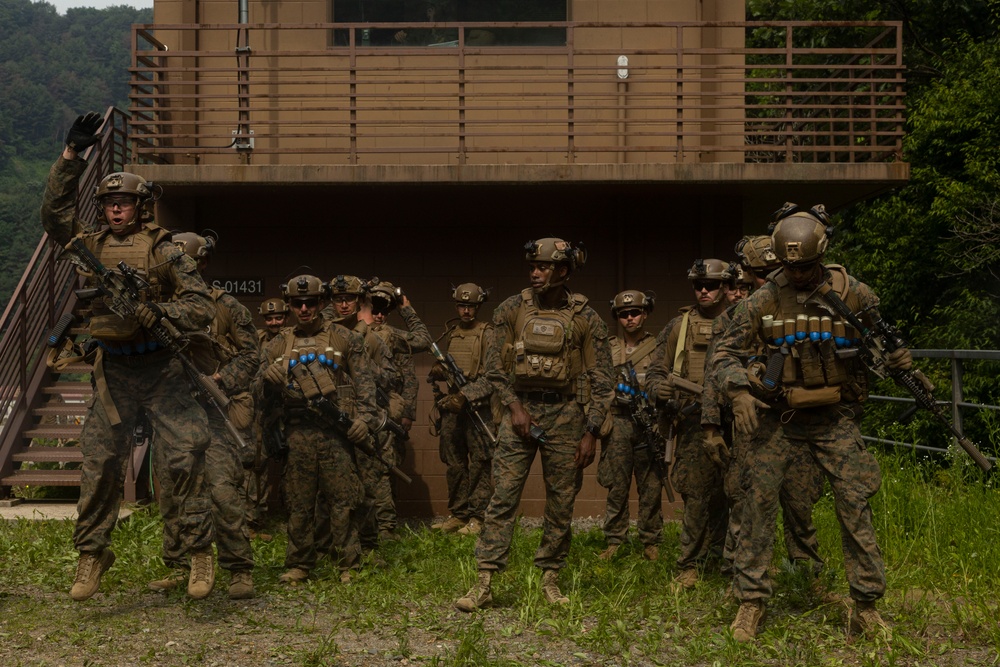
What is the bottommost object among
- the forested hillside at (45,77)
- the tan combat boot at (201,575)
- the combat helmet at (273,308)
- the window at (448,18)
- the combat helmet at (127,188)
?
the tan combat boot at (201,575)

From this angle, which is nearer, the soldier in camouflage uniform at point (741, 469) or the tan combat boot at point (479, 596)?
the soldier in camouflage uniform at point (741, 469)

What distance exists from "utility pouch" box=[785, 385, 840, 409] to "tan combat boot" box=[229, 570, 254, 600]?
390 centimetres

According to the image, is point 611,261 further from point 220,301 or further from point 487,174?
point 220,301

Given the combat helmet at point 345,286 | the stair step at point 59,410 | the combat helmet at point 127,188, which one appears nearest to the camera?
the combat helmet at point 127,188

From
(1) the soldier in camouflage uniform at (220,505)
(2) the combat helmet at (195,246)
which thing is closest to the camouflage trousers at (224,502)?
(1) the soldier in camouflage uniform at (220,505)

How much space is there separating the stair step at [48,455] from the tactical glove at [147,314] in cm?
640

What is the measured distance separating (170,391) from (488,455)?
5.42 m

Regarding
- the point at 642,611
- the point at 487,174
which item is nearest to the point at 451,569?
the point at 642,611

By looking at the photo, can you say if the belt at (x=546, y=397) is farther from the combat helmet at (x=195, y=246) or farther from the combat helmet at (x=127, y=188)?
the combat helmet at (x=195, y=246)

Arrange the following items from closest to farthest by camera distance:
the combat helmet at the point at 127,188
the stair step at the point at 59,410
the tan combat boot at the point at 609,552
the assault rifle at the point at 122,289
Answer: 1. the assault rifle at the point at 122,289
2. the combat helmet at the point at 127,188
3. the tan combat boot at the point at 609,552
4. the stair step at the point at 59,410

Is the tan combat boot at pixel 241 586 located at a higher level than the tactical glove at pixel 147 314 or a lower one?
lower

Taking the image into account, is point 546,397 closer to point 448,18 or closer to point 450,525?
point 450,525

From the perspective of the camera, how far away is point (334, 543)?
376 inches

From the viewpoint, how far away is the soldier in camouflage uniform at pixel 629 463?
10.5m
